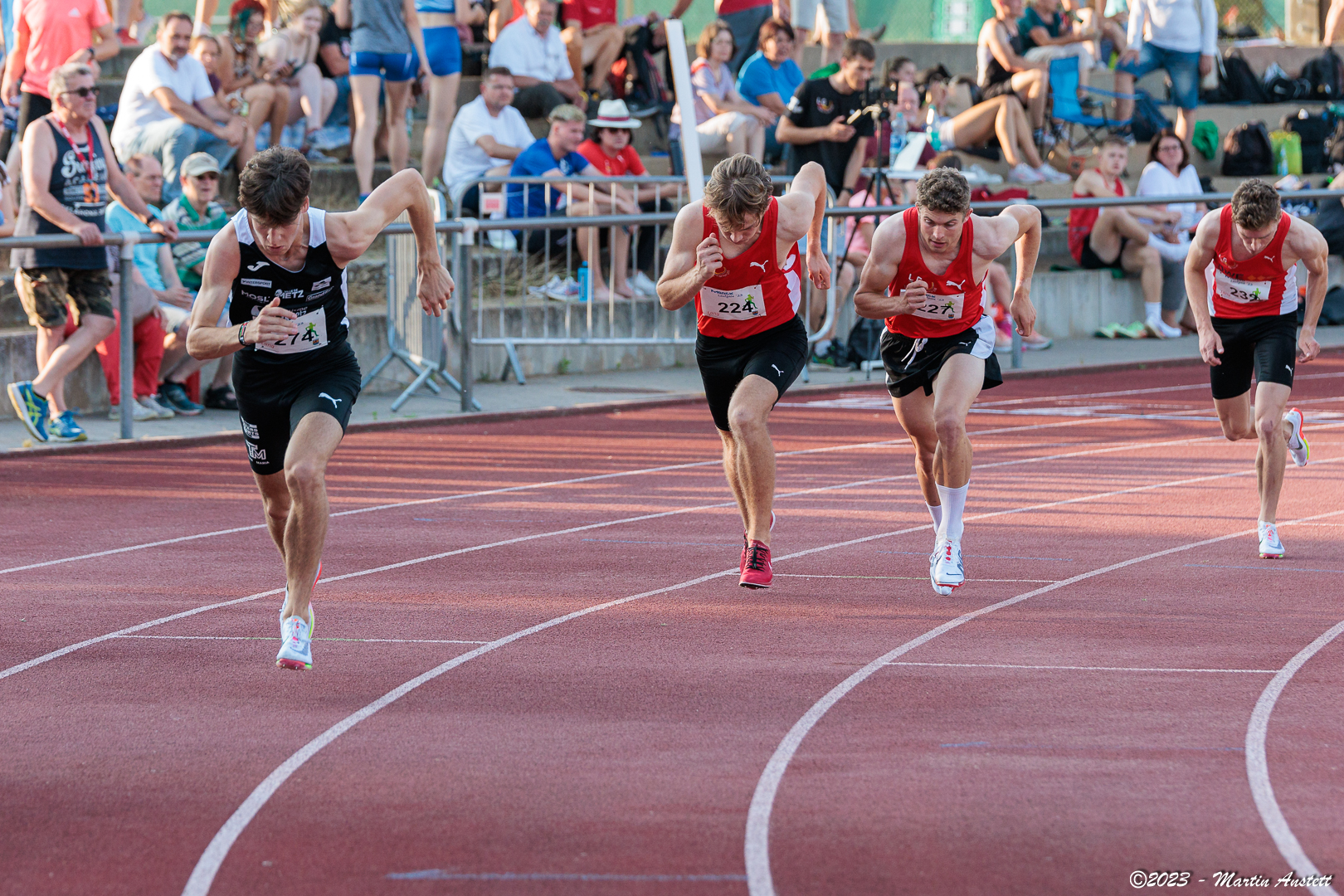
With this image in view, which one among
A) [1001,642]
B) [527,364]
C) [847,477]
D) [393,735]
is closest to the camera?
[393,735]

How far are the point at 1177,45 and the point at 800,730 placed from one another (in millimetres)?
16886

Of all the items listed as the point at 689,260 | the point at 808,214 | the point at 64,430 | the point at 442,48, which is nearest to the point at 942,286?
the point at 808,214

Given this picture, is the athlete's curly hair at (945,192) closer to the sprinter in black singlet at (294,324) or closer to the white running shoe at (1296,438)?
the sprinter in black singlet at (294,324)

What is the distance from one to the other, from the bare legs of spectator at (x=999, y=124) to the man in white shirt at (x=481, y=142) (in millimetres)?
5639

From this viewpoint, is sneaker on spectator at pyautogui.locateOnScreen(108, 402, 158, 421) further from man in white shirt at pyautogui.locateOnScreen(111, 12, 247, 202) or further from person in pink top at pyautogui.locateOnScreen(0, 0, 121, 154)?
person in pink top at pyautogui.locateOnScreen(0, 0, 121, 154)

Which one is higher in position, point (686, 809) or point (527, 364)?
point (686, 809)

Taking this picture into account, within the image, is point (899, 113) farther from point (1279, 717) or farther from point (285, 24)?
point (1279, 717)

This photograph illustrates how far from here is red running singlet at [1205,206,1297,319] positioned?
8734 millimetres

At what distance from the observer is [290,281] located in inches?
253

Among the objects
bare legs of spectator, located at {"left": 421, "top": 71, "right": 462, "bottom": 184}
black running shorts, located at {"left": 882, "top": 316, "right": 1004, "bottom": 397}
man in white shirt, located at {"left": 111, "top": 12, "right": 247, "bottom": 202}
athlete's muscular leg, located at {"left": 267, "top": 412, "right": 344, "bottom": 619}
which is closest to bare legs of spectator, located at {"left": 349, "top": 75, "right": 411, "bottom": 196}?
bare legs of spectator, located at {"left": 421, "top": 71, "right": 462, "bottom": 184}

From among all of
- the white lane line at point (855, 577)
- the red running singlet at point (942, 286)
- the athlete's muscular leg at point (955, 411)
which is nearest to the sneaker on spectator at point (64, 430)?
the white lane line at point (855, 577)

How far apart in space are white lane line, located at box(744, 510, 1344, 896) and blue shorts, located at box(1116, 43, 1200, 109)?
43.4ft

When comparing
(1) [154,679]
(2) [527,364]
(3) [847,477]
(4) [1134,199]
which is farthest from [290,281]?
(4) [1134,199]

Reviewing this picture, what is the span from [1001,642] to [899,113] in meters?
11.8
